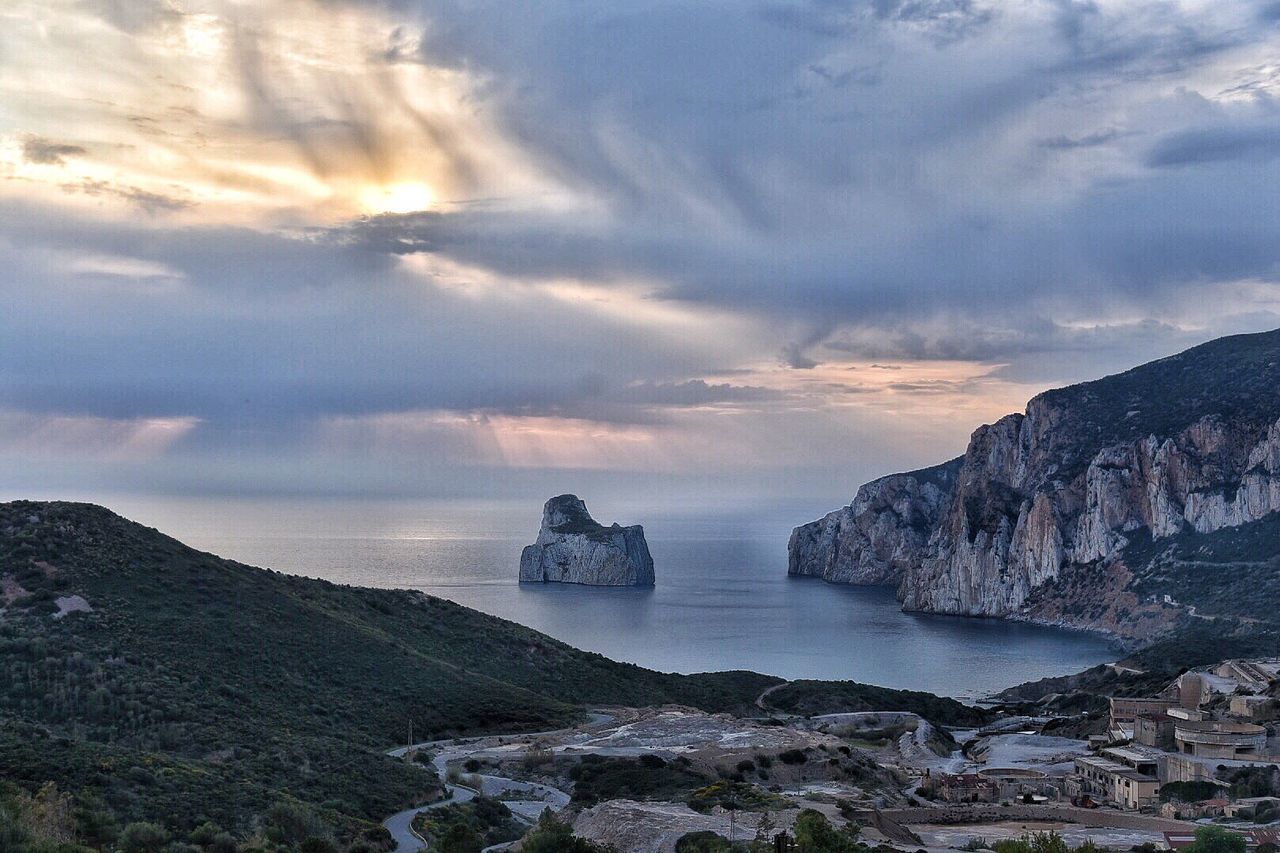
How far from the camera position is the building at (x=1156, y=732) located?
55.7 meters

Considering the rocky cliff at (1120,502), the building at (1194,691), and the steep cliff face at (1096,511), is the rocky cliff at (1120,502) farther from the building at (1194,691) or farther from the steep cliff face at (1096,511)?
the building at (1194,691)

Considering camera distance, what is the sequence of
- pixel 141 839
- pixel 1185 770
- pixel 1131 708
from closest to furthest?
pixel 141 839
pixel 1185 770
pixel 1131 708

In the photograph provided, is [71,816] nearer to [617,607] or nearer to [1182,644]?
[1182,644]

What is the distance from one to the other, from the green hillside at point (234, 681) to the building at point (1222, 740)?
2960 centimetres

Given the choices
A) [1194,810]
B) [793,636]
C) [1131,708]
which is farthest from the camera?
[793,636]

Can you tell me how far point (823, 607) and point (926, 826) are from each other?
143071mm

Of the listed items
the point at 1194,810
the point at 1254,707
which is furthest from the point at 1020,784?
the point at 1254,707

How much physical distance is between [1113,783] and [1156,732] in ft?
27.7

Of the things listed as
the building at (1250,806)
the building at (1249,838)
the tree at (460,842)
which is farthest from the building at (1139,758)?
the tree at (460,842)

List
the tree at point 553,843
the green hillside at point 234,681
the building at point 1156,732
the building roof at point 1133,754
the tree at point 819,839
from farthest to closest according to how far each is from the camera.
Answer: the building at point 1156,732
the building roof at point 1133,754
the green hillside at point 234,681
the tree at point 819,839
the tree at point 553,843

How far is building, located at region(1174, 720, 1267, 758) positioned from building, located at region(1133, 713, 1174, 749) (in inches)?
59.1

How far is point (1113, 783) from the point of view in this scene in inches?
1935

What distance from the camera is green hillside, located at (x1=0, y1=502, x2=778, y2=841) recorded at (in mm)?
31469

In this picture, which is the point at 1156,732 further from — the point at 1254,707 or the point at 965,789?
the point at 965,789
